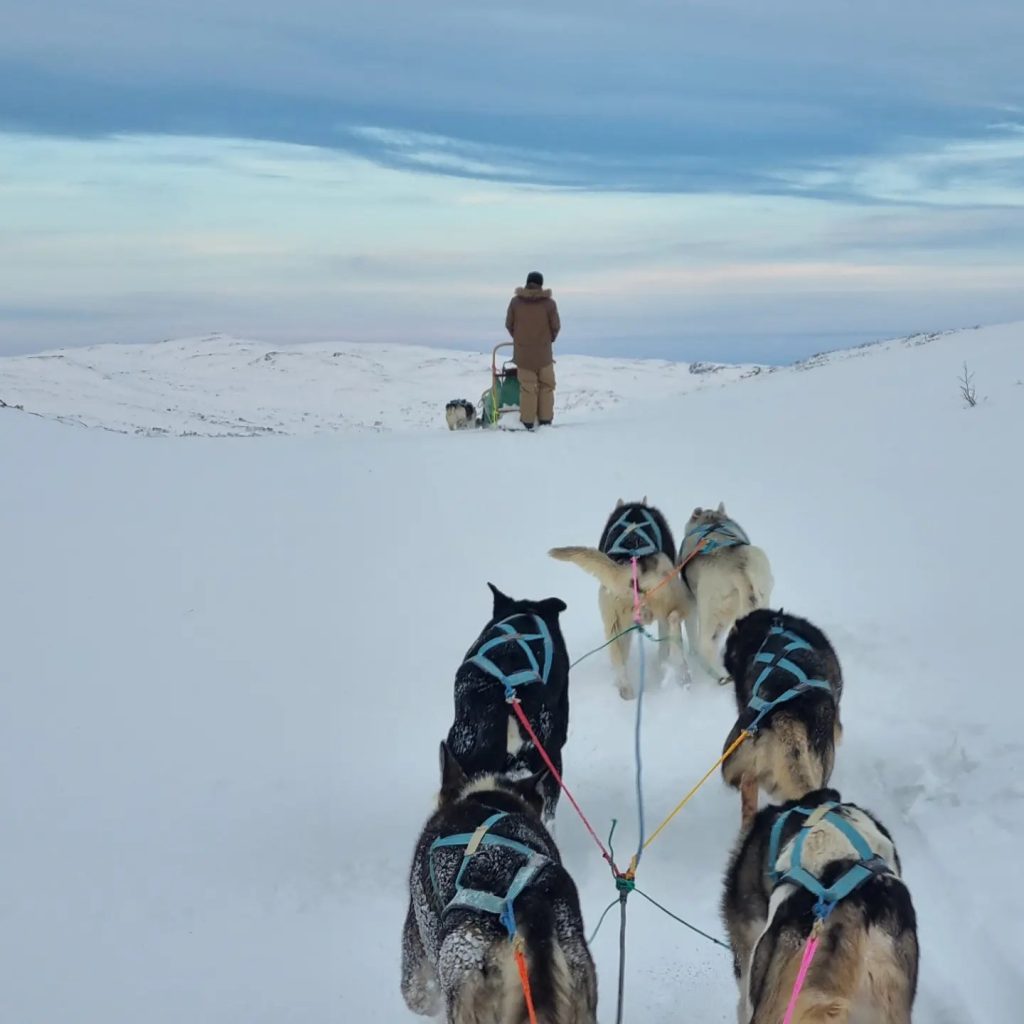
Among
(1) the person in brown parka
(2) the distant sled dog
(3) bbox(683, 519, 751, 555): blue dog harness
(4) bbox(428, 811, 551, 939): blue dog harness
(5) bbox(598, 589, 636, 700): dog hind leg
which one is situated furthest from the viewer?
(2) the distant sled dog

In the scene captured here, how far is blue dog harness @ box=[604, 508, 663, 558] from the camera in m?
4.79

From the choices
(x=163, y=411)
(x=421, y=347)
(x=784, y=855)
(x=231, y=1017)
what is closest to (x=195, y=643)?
(x=231, y=1017)

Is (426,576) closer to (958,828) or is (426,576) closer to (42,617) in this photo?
(42,617)

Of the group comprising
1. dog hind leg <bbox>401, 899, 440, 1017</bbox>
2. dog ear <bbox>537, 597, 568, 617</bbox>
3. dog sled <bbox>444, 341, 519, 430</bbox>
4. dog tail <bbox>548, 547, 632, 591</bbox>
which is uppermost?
dog sled <bbox>444, 341, 519, 430</bbox>

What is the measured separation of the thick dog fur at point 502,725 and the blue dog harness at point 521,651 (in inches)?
0.9

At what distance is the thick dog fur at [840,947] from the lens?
1857 mm

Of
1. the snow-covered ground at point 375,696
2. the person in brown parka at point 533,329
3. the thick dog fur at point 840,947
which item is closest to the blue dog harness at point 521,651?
the snow-covered ground at point 375,696

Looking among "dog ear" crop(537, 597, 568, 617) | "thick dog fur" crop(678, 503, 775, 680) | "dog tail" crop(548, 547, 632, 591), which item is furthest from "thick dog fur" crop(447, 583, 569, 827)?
"thick dog fur" crop(678, 503, 775, 680)

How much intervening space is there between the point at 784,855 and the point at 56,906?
2500mm

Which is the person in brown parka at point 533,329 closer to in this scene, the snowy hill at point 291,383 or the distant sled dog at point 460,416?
the snowy hill at point 291,383

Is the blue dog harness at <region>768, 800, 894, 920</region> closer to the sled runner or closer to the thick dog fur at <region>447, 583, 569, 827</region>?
the thick dog fur at <region>447, 583, 569, 827</region>

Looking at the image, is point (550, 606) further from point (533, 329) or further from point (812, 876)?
point (533, 329)

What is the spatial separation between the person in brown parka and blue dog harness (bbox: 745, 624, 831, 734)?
7.36 meters

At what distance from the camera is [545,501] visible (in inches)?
308
